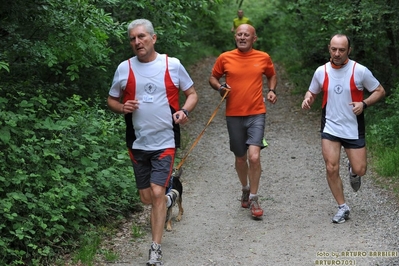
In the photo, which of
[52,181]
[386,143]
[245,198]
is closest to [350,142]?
[245,198]

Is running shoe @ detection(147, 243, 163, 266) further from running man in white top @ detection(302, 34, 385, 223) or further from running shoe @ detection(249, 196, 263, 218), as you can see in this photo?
running man in white top @ detection(302, 34, 385, 223)

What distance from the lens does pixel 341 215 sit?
24.8 ft

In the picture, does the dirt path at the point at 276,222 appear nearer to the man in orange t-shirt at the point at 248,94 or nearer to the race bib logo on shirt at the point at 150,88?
the man in orange t-shirt at the point at 248,94

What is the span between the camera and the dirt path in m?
6.61

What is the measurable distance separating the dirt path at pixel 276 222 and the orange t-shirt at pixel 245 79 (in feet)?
4.44

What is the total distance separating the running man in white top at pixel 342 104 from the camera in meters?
7.32

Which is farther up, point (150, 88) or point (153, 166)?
point (150, 88)

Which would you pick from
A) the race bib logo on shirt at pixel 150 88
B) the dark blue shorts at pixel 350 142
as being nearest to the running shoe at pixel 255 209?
the dark blue shorts at pixel 350 142

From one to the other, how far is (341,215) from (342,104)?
129 centimetres

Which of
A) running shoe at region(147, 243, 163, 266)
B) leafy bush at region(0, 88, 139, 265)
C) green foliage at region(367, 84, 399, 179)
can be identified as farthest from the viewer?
green foliage at region(367, 84, 399, 179)

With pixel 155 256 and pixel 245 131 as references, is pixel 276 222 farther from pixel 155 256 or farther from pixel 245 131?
pixel 155 256

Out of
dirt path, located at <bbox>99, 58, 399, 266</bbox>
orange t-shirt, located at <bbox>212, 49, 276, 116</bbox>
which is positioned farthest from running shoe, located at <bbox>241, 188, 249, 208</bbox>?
orange t-shirt, located at <bbox>212, 49, 276, 116</bbox>

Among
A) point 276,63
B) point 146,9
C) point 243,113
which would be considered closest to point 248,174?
point 243,113

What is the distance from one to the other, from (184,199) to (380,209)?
103 inches
